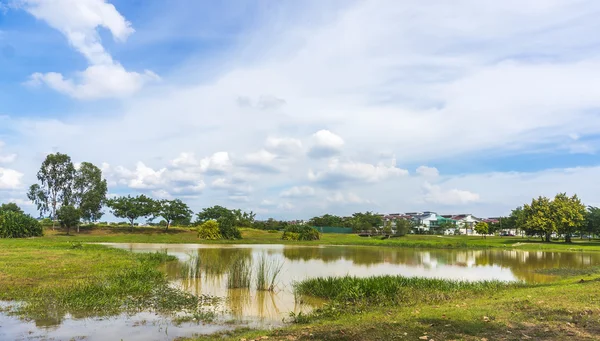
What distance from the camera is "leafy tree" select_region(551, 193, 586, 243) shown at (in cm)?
5716

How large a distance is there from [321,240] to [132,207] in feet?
115

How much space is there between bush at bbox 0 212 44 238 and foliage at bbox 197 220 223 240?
2280cm

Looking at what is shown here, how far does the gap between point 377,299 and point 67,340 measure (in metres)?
9.22

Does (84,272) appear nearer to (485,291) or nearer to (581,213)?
(485,291)

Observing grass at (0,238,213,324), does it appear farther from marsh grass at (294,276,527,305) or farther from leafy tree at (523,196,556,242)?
leafy tree at (523,196,556,242)

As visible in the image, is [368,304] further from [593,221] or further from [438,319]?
[593,221]

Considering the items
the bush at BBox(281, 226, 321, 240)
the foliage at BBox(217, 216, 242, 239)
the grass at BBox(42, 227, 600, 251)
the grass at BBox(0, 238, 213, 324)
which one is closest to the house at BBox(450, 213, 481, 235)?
the grass at BBox(42, 227, 600, 251)

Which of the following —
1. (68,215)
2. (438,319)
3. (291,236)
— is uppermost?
(68,215)

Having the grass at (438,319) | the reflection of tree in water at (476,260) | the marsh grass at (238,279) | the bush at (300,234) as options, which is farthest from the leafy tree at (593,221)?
the marsh grass at (238,279)

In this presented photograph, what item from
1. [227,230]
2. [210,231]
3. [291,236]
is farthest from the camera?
[291,236]

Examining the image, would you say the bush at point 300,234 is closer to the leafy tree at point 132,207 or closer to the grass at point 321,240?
the grass at point 321,240

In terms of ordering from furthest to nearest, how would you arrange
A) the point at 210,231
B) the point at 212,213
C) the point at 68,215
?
1. the point at 212,213
2. the point at 210,231
3. the point at 68,215

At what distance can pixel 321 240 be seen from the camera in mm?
68562

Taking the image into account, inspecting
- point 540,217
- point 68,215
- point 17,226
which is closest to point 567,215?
point 540,217
